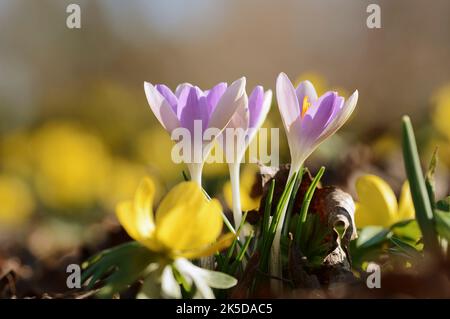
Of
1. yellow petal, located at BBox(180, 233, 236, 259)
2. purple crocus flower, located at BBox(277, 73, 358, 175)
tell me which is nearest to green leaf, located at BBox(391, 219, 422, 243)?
purple crocus flower, located at BBox(277, 73, 358, 175)

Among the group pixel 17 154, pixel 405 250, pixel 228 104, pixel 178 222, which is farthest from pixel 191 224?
pixel 17 154

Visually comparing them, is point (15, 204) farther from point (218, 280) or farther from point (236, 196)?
point (218, 280)

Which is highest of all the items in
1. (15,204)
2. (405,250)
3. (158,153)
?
(405,250)

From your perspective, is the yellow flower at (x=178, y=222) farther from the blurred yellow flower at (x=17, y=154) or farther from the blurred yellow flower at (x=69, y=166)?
the blurred yellow flower at (x=17, y=154)

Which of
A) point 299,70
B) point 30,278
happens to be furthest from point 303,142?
point 299,70

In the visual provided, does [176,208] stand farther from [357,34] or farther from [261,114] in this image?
[357,34]

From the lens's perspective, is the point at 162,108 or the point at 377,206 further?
the point at 377,206

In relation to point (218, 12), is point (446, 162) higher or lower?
lower
